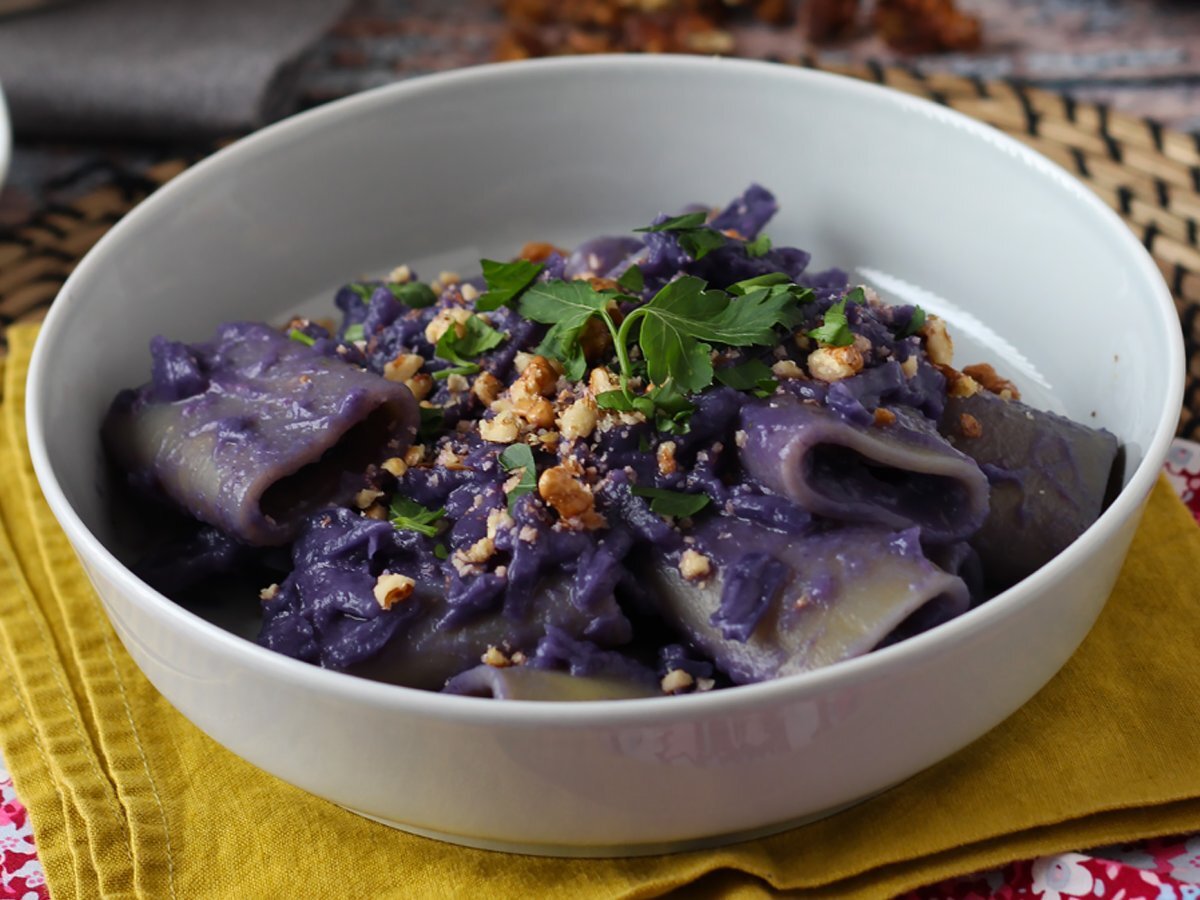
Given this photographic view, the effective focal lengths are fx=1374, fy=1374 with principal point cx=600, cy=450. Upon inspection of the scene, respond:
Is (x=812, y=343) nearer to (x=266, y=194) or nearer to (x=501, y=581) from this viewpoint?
(x=501, y=581)

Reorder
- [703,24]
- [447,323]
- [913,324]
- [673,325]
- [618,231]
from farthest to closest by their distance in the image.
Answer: [703,24] < [618,231] < [447,323] < [913,324] < [673,325]

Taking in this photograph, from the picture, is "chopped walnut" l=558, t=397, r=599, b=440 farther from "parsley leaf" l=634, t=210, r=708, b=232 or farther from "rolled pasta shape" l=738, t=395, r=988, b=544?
"parsley leaf" l=634, t=210, r=708, b=232

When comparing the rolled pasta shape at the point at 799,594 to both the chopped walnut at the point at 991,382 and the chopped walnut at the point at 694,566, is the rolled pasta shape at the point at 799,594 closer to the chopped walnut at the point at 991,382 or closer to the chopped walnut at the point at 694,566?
the chopped walnut at the point at 694,566

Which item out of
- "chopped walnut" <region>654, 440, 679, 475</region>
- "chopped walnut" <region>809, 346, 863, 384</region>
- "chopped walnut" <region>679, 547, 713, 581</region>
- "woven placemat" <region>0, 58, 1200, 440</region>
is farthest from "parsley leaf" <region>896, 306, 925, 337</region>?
"woven placemat" <region>0, 58, 1200, 440</region>

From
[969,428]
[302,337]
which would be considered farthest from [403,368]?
[969,428]

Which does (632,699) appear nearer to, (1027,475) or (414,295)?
(1027,475)
